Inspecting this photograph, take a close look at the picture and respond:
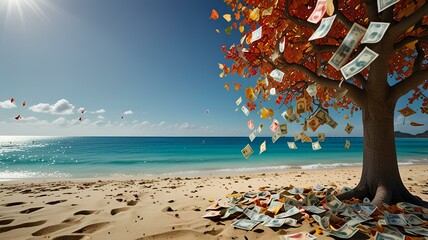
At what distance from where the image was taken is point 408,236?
2975 millimetres

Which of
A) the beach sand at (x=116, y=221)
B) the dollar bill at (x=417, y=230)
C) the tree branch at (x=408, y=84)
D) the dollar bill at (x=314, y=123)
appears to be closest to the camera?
the dollar bill at (x=417, y=230)

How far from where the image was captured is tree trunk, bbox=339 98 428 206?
4.43m

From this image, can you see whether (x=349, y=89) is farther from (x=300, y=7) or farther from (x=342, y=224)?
(x=342, y=224)

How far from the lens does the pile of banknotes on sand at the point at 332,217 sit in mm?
3139

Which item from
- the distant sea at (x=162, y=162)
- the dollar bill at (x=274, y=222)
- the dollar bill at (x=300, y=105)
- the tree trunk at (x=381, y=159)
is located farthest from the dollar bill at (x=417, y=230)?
the distant sea at (x=162, y=162)

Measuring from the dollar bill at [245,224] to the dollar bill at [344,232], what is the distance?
1187 millimetres

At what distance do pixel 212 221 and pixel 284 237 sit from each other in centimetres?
144

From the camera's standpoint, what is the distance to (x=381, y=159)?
4566mm

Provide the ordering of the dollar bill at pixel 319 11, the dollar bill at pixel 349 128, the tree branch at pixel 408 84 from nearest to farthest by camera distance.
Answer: the dollar bill at pixel 319 11 → the tree branch at pixel 408 84 → the dollar bill at pixel 349 128

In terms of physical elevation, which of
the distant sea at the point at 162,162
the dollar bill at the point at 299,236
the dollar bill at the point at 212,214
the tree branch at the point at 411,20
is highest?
the tree branch at the point at 411,20

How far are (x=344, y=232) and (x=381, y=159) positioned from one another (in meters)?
2.39

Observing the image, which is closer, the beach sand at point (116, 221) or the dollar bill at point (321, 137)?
the beach sand at point (116, 221)

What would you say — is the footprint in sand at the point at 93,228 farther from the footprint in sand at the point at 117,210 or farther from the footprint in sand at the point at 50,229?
the footprint in sand at the point at 117,210

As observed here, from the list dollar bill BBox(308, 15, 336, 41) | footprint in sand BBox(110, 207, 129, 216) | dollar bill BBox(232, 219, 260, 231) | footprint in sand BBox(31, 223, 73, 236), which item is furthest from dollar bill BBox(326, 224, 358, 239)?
footprint in sand BBox(31, 223, 73, 236)
